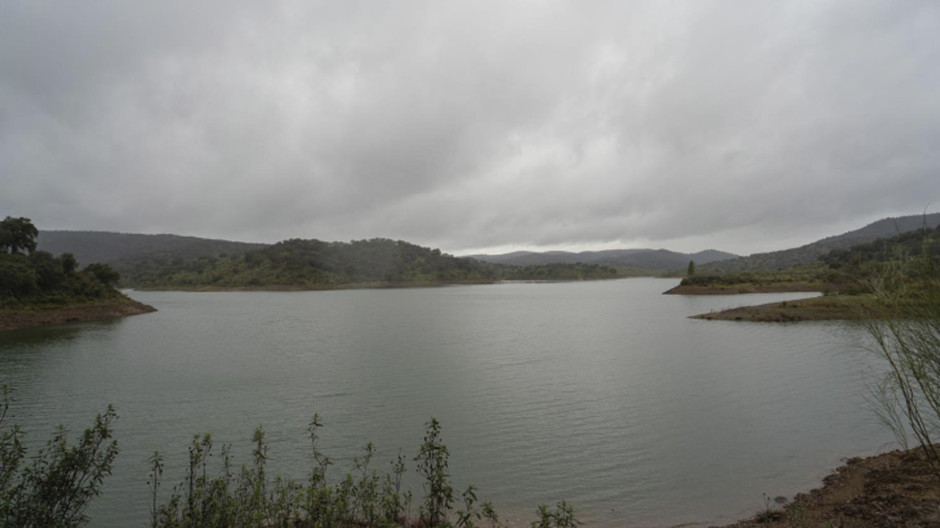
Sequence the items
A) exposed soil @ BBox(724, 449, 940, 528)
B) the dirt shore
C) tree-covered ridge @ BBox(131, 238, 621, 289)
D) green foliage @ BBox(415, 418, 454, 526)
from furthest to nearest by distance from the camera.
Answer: tree-covered ridge @ BBox(131, 238, 621, 289) < the dirt shore < exposed soil @ BBox(724, 449, 940, 528) < green foliage @ BBox(415, 418, 454, 526)

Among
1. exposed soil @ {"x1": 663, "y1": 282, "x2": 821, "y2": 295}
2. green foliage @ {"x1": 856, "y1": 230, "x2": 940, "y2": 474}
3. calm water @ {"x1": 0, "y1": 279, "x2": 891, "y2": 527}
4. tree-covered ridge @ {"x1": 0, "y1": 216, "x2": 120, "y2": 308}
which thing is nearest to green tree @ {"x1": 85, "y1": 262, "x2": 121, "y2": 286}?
tree-covered ridge @ {"x1": 0, "y1": 216, "x2": 120, "y2": 308}

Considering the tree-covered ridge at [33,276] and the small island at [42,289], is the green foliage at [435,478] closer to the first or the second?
the small island at [42,289]

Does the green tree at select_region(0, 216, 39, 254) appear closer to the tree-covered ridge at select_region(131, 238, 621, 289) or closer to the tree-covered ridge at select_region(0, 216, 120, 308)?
the tree-covered ridge at select_region(0, 216, 120, 308)

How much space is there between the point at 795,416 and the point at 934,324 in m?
11.3

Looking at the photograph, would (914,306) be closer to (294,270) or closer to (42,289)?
(42,289)

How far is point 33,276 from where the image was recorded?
51.6 metres

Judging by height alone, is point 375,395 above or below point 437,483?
below

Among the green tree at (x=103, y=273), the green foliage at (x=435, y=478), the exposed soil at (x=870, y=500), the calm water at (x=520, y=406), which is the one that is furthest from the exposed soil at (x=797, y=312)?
the green tree at (x=103, y=273)

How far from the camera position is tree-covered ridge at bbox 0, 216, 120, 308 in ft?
163

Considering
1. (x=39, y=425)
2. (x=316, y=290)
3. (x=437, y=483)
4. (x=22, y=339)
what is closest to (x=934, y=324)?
(x=437, y=483)

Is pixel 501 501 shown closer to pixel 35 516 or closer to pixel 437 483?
pixel 437 483

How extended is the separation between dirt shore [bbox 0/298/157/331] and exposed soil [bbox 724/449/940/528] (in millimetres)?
64707

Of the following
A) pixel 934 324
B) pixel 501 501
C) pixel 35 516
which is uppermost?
pixel 934 324

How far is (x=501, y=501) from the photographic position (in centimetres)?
1069
